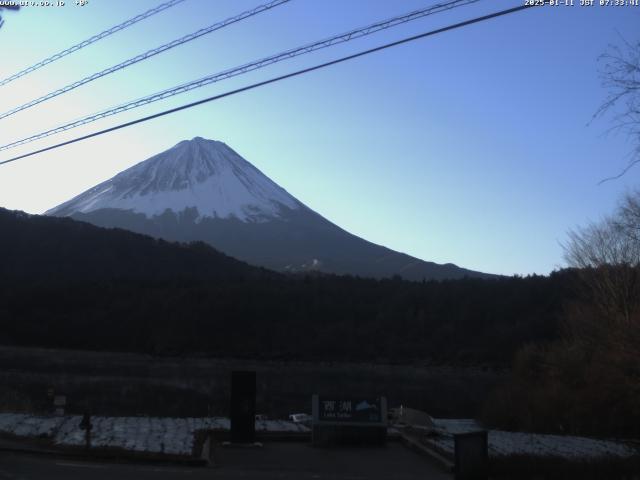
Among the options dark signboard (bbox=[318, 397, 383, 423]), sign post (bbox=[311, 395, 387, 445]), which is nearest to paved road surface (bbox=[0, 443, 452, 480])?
sign post (bbox=[311, 395, 387, 445])

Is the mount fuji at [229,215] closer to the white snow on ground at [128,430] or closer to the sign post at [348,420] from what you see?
the white snow on ground at [128,430]

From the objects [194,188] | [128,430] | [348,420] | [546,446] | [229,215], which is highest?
[194,188]

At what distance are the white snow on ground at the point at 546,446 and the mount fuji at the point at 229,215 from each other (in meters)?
116

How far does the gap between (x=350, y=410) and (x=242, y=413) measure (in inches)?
89.0

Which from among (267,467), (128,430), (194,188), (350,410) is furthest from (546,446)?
(194,188)

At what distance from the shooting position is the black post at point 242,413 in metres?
16.3

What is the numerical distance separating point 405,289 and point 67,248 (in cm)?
4445

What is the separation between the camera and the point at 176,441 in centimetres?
1593

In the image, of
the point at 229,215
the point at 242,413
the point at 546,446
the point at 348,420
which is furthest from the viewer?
the point at 229,215

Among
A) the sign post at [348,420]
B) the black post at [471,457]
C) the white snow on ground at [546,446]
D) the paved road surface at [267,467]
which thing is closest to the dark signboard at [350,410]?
the sign post at [348,420]

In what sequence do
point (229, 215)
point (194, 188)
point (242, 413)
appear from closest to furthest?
1. point (242, 413)
2. point (229, 215)
3. point (194, 188)

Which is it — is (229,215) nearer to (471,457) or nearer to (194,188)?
(194,188)

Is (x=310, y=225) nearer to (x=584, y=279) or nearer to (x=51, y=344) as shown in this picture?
(x=51, y=344)

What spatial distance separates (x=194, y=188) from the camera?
168 meters
